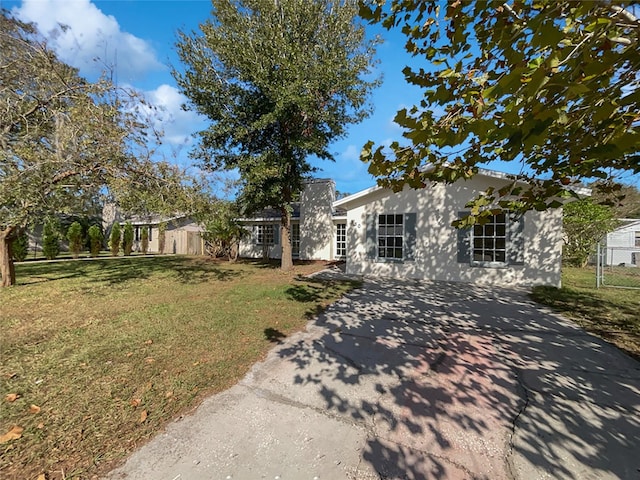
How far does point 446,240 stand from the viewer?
32.6ft

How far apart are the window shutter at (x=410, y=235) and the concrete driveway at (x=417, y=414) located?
18.8 ft

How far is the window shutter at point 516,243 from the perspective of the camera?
29.6 ft

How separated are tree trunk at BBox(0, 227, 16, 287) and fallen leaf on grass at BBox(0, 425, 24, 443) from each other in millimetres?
7308

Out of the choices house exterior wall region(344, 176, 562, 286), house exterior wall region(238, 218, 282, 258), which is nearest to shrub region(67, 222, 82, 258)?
house exterior wall region(238, 218, 282, 258)

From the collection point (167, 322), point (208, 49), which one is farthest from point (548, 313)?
point (208, 49)

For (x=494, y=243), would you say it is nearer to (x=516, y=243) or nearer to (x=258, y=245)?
(x=516, y=243)

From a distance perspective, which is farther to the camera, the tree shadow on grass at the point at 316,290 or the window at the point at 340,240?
the window at the point at 340,240

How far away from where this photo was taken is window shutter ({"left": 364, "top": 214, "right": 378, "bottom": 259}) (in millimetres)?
10922

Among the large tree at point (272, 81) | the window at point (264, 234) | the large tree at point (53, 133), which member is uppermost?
the large tree at point (272, 81)

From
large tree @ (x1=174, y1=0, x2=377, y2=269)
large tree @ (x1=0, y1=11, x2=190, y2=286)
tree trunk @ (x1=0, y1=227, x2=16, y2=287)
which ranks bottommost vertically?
tree trunk @ (x1=0, y1=227, x2=16, y2=287)

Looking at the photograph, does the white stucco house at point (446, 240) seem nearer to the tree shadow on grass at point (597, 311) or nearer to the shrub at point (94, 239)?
the tree shadow on grass at point (597, 311)

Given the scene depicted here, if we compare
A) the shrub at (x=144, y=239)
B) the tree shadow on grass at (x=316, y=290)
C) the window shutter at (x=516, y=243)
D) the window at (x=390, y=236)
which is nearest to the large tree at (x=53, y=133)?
the tree shadow on grass at (x=316, y=290)

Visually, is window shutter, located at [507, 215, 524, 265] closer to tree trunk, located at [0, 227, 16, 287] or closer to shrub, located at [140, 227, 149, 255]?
tree trunk, located at [0, 227, 16, 287]

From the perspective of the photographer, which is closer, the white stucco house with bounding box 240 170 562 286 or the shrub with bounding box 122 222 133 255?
the white stucco house with bounding box 240 170 562 286
